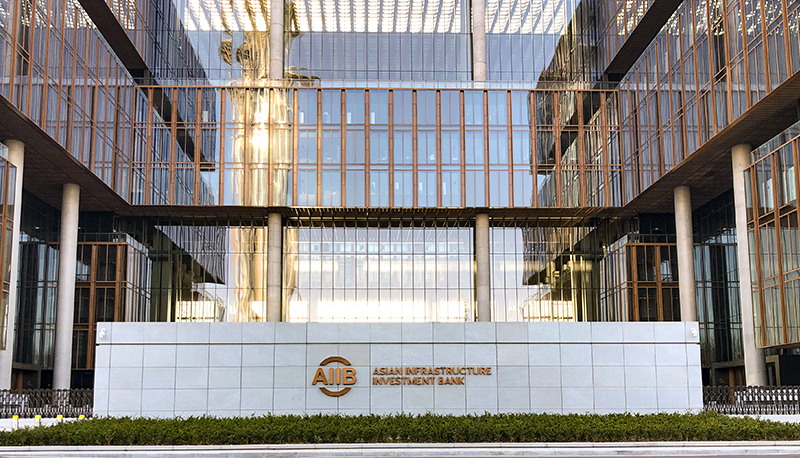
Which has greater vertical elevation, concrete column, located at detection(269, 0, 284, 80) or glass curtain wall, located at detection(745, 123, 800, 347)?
concrete column, located at detection(269, 0, 284, 80)

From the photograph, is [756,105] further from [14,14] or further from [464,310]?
[14,14]

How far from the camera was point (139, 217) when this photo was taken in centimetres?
5953

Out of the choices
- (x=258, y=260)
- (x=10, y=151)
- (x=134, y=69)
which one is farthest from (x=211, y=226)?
(x=10, y=151)

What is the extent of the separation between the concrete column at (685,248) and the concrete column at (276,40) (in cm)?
2910

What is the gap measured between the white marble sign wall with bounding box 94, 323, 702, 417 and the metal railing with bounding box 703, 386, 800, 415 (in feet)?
10.1

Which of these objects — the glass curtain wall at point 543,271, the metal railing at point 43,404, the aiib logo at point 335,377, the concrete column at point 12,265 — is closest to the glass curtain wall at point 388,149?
the glass curtain wall at point 543,271

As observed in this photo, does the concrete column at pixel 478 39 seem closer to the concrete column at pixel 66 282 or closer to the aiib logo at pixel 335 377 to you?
the concrete column at pixel 66 282

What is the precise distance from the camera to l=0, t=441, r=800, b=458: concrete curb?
76.6 ft

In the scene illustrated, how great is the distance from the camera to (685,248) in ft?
174

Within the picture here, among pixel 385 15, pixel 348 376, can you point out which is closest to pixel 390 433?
pixel 348 376

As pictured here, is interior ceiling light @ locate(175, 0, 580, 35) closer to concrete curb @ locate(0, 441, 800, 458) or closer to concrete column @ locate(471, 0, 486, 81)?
concrete column @ locate(471, 0, 486, 81)

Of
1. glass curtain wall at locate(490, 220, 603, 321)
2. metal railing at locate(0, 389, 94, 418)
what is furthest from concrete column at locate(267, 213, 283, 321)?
metal railing at locate(0, 389, 94, 418)

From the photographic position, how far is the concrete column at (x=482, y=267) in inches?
2309

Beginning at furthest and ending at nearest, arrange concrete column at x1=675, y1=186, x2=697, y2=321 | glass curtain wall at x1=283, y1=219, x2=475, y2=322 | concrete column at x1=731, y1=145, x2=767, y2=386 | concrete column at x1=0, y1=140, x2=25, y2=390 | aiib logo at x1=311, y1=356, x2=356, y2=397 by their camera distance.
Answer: glass curtain wall at x1=283, y1=219, x2=475, y2=322, concrete column at x1=675, y1=186, x2=697, y2=321, concrete column at x1=731, y1=145, x2=767, y2=386, concrete column at x1=0, y1=140, x2=25, y2=390, aiib logo at x1=311, y1=356, x2=356, y2=397
